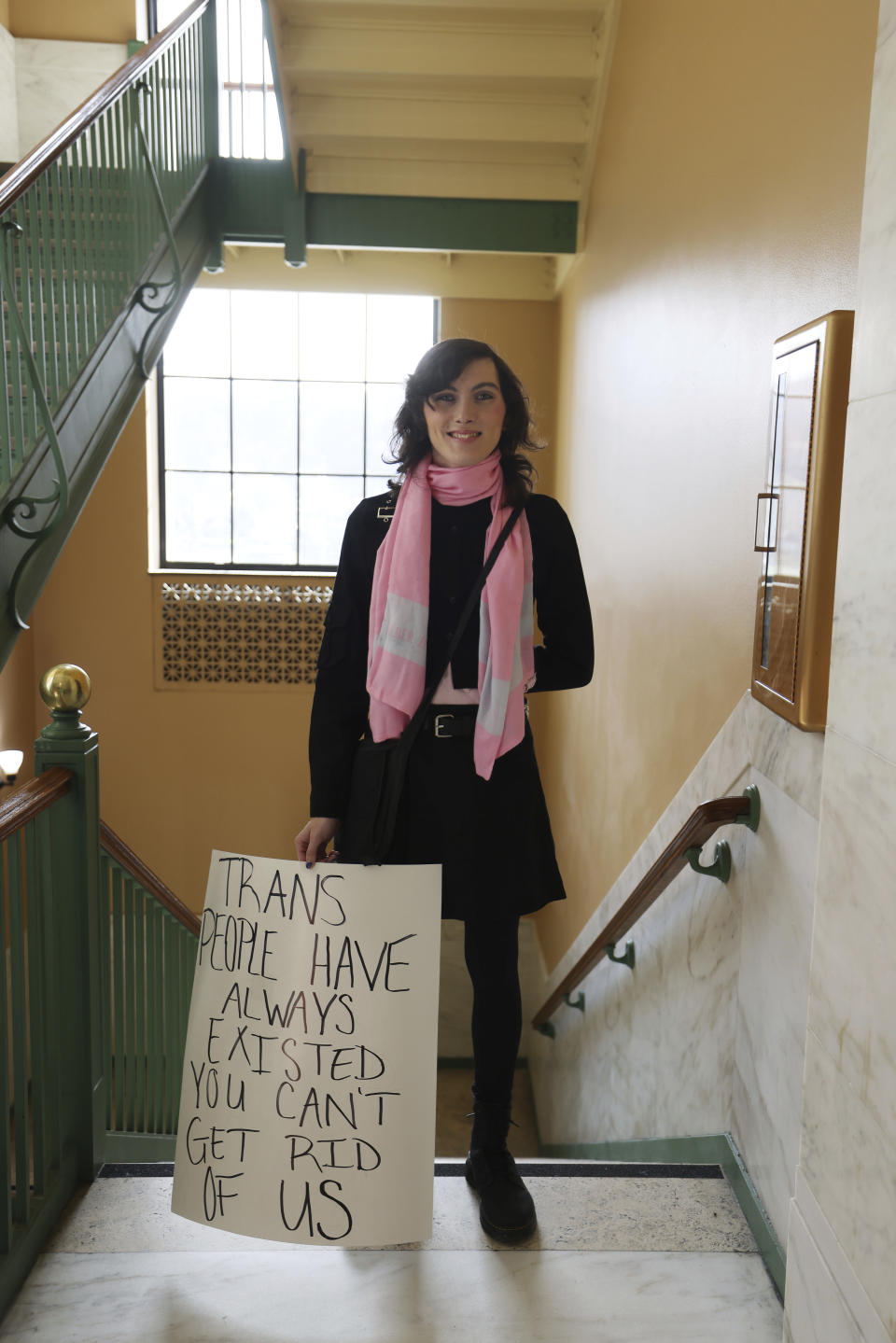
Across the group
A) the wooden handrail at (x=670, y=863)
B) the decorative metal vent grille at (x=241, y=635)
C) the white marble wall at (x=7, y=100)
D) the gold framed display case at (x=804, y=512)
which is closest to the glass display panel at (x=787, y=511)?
the gold framed display case at (x=804, y=512)

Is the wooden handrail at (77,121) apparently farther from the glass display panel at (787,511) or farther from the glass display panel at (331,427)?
the glass display panel at (331,427)

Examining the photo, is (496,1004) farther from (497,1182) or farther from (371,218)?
(371,218)

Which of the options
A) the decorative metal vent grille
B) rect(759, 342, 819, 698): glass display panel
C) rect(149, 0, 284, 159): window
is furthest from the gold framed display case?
rect(149, 0, 284, 159): window

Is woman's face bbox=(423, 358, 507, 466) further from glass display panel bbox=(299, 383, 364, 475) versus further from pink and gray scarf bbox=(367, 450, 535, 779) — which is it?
glass display panel bbox=(299, 383, 364, 475)

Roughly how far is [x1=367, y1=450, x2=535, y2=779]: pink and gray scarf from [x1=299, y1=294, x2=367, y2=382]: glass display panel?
4763 millimetres

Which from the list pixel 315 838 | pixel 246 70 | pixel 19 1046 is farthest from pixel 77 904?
pixel 246 70

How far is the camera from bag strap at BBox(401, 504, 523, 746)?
1.76m

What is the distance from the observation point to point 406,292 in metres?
5.81

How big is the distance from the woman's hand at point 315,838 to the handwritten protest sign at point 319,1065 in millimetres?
40

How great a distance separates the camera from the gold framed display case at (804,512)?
1.60 meters

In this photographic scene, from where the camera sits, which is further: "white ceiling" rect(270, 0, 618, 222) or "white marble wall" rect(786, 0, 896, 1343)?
"white ceiling" rect(270, 0, 618, 222)

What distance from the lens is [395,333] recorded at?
6242 millimetres

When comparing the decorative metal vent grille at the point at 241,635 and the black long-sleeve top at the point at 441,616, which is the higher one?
the black long-sleeve top at the point at 441,616

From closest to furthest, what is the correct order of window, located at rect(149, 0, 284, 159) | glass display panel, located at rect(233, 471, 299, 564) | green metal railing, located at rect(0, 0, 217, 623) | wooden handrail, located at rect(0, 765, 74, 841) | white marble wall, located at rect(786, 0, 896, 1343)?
white marble wall, located at rect(786, 0, 896, 1343), wooden handrail, located at rect(0, 765, 74, 841), green metal railing, located at rect(0, 0, 217, 623), window, located at rect(149, 0, 284, 159), glass display panel, located at rect(233, 471, 299, 564)
